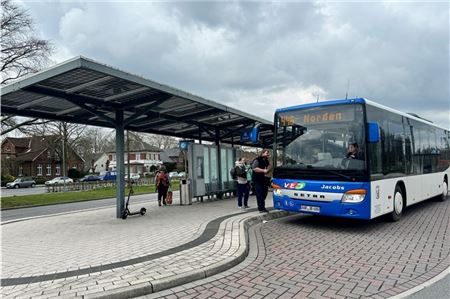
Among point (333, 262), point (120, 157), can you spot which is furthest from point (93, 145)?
point (333, 262)

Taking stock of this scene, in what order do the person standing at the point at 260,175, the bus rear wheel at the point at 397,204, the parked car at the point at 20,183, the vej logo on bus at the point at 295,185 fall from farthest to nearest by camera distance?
the parked car at the point at 20,183, the person standing at the point at 260,175, the bus rear wheel at the point at 397,204, the vej logo on bus at the point at 295,185

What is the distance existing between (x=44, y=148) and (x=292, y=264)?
7048 cm

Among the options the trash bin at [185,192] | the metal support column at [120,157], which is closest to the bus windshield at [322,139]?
the metal support column at [120,157]

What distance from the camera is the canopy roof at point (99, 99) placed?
745 centimetres

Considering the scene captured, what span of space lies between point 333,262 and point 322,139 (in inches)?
128

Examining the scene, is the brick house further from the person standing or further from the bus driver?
the bus driver

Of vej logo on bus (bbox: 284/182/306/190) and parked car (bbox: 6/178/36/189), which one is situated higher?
vej logo on bus (bbox: 284/182/306/190)

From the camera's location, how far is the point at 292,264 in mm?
5500

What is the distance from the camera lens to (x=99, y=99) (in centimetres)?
965

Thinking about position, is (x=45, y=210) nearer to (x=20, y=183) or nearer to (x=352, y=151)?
(x=352, y=151)

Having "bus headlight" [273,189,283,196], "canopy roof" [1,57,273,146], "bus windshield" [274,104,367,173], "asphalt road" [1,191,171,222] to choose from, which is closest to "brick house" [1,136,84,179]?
"asphalt road" [1,191,171,222]

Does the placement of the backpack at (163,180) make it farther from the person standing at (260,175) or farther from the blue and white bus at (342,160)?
the blue and white bus at (342,160)

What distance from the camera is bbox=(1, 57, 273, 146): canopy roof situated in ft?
24.4

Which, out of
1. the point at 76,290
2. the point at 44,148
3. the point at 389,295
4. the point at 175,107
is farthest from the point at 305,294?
the point at 44,148
